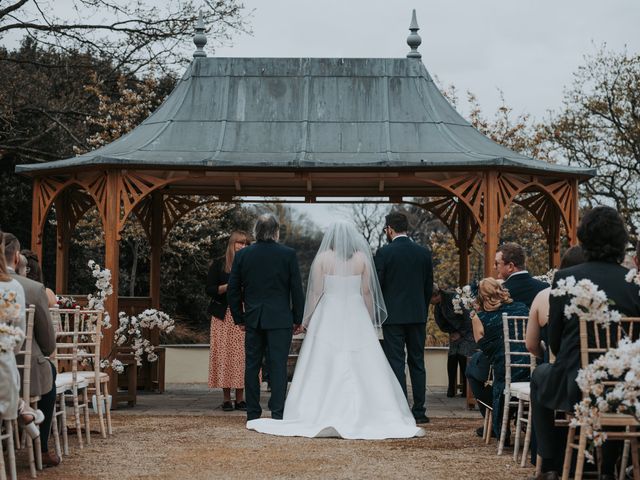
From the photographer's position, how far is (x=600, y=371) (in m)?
5.18

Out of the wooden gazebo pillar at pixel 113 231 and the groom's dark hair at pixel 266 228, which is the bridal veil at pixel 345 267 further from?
the wooden gazebo pillar at pixel 113 231

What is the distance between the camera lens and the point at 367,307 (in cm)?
1017

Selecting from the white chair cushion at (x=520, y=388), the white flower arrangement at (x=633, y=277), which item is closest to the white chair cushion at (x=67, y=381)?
the white chair cushion at (x=520, y=388)

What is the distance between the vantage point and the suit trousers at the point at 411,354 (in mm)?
10453

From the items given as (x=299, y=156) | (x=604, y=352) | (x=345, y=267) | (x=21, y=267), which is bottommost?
(x=604, y=352)

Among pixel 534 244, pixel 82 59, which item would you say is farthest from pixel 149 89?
pixel 534 244

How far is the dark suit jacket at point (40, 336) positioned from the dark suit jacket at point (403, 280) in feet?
13.4

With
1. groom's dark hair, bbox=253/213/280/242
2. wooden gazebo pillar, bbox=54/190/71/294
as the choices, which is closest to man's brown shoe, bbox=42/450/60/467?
groom's dark hair, bbox=253/213/280/242

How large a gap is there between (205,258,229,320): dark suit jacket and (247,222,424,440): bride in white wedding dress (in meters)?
1.68

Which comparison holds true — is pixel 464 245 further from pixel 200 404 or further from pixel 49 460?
pixel 49 460

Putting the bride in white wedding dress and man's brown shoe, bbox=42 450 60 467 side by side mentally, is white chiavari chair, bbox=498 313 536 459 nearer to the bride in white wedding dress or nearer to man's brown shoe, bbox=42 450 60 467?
the bride in white wedding dress

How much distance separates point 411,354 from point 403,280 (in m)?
0.72

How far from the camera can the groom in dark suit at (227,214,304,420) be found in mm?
9922

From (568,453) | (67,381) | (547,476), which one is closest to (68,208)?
(67,381)
